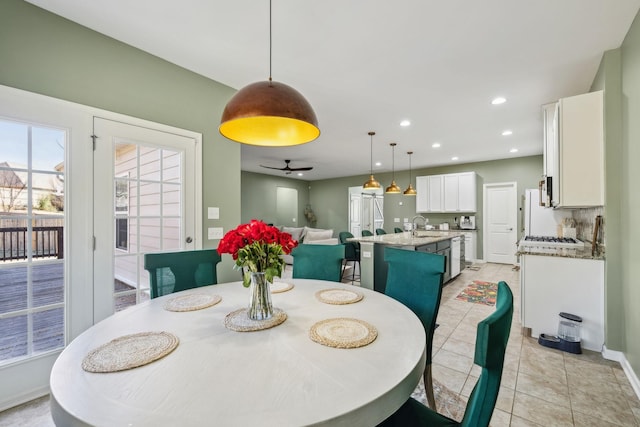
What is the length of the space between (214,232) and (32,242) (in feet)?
4.25

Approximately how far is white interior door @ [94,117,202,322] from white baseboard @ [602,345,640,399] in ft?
11.7

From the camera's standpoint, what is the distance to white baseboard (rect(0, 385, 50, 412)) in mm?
1729

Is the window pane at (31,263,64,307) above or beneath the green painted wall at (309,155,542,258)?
beneath

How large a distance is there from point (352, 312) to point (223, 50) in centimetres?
235

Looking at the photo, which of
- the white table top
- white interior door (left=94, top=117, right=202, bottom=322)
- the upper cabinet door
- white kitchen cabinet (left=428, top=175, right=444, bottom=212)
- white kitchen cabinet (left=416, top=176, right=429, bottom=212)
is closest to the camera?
the white table top

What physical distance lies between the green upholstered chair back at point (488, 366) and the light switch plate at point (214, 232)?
2577 mm

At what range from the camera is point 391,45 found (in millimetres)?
2281

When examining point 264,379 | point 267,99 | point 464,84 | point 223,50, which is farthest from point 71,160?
point 464,84

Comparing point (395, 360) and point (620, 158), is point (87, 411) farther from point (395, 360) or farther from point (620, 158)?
point (620, 158)

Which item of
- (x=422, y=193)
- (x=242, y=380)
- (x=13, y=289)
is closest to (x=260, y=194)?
(x=422, y=193)

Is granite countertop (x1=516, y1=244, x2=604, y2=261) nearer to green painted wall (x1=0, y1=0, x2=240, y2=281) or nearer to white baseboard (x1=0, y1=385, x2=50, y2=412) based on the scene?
green painted wall (x1=0, y1=0, x2=240, y2=281)

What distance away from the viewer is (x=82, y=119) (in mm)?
2039

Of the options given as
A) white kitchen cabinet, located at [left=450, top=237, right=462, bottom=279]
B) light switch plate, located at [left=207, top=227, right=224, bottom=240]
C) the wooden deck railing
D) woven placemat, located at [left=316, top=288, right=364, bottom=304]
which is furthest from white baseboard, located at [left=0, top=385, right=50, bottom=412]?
white kitchen cabinet, located at [left=450, top=237, right=462, bottom=279]

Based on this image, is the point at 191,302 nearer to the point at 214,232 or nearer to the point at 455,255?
the point at 214,232
